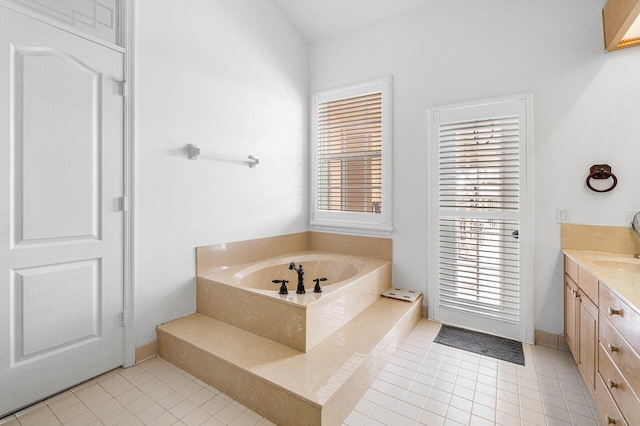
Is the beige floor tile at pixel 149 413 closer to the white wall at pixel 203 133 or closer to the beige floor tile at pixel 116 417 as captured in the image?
the beige floor tile at pixel 116 417

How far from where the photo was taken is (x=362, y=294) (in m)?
2.60

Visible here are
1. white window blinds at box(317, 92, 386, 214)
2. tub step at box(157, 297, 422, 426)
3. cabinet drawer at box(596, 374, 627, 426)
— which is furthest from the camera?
white window blinds at box(317, 92, 386, 214)

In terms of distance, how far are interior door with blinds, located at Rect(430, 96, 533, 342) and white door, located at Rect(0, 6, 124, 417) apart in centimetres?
257

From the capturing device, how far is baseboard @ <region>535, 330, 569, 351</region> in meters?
2.39

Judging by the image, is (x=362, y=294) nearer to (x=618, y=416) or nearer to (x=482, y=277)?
(x=482, y=277)

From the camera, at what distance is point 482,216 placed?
2.62 metres

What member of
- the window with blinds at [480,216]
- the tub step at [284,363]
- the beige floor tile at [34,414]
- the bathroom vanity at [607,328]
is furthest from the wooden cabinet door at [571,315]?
the beige floor tile at [34,414]

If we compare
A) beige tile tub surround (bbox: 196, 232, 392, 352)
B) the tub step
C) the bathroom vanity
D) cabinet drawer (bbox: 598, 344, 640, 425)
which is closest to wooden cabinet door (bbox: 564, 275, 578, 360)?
the bathroom vanity

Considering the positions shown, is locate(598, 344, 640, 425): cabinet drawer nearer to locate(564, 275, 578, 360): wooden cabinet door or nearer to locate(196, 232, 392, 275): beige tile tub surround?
locate(564, 275, 578, 360): wooden cabinet door

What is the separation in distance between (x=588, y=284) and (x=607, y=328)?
0.38m

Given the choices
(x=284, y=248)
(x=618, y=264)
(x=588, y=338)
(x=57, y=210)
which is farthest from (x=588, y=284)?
(x=57, y=210)

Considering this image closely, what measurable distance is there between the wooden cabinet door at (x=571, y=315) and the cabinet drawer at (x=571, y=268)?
1.6 inches

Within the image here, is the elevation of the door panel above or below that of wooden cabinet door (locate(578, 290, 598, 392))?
above

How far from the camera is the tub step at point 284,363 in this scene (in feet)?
5.12
